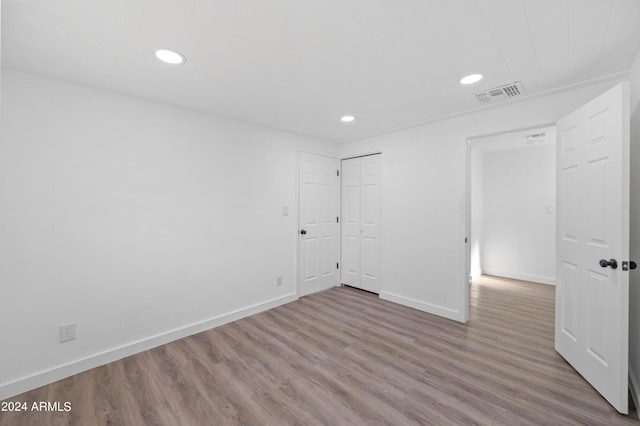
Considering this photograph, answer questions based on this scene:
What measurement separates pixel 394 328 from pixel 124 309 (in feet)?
8.83

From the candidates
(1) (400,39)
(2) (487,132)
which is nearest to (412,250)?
(2) (487,132)

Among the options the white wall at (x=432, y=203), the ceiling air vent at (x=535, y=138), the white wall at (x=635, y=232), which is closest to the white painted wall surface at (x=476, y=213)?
the ceiling air vent at (x=535, y=138)

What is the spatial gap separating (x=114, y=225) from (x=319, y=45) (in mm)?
2312

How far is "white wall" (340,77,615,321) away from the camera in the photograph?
293cm

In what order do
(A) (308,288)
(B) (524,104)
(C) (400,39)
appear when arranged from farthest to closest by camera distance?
1. (A) (308,288)
2. (B) (524,104)
3. (C) (400,39)

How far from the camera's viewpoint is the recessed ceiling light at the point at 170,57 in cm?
185

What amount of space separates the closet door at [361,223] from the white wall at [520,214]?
2775 millimetres

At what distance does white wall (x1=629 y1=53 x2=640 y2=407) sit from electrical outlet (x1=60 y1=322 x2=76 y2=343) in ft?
13.8

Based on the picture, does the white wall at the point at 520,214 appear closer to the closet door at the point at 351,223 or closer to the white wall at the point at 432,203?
the white wall at the point at 432,203

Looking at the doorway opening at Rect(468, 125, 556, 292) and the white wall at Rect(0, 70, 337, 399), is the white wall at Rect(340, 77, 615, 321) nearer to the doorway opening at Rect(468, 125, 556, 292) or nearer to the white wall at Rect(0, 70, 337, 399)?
the doorway opening at Rect(468, 125, 556, 292)

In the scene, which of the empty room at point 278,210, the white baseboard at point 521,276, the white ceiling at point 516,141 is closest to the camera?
the empty room at point 278,210

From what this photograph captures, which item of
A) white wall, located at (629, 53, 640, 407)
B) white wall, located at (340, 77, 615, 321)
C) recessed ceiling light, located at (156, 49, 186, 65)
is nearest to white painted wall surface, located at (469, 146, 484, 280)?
white wall, located at (340, 77, 615, 321)

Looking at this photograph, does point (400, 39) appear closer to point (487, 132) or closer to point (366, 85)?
point (366, 85)

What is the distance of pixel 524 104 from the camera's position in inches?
106
